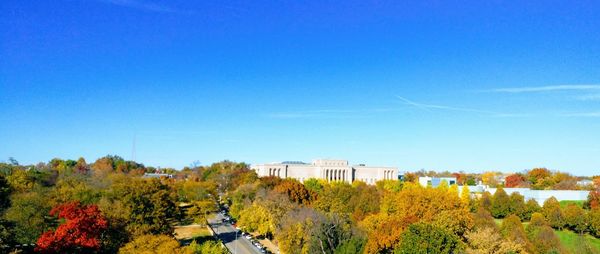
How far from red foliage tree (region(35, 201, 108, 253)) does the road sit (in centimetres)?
1634

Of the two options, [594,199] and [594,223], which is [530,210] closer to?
[594,223]

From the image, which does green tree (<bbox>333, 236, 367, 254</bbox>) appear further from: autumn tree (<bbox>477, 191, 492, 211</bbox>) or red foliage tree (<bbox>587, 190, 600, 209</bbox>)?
red foliage tree (<bbox>587, 190, 600, 209</bbox>)

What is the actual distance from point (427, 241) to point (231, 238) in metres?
30.7

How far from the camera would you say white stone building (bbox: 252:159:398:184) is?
473 ft

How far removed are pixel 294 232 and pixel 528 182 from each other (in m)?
121

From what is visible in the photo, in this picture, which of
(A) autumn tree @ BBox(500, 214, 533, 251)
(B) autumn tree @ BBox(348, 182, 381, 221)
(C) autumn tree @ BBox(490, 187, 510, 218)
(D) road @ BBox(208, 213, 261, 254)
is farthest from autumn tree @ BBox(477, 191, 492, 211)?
(D) road @ BBox(208, 213, 261, 254)

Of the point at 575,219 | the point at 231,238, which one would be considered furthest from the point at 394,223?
the point at 575,219

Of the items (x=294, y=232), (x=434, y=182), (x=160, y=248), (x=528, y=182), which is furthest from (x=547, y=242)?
(x=528, y=182)

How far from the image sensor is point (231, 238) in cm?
5922

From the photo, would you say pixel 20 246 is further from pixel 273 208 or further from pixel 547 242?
pixel 547 242

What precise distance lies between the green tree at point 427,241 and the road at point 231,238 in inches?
797

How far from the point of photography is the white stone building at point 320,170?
5674 inches

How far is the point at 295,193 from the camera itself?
233ft

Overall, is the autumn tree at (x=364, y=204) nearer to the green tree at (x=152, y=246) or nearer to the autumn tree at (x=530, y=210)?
the green tree at (x=152, y=246)
